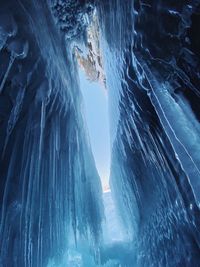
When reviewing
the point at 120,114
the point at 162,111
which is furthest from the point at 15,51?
the point at 120,114

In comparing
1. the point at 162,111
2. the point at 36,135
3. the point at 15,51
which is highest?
the point at 15,51

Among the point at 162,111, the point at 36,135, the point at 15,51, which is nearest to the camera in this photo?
the point at 162,111

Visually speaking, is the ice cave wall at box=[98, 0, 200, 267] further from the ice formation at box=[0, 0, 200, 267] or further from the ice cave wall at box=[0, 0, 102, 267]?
the ice cave wall at box=[0, 0, 102, 267]

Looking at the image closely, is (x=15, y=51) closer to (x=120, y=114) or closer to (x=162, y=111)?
(x=162, y=111)

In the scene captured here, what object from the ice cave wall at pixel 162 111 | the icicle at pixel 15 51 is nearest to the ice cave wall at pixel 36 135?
the icicle at pixel 15 51

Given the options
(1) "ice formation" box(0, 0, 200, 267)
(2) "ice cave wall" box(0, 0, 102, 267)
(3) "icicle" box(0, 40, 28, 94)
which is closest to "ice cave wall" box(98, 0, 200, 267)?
(1) "ice formation" box(0, 0, 200, 267)

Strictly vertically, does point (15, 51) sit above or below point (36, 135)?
above

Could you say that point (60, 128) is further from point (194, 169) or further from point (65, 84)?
point (194, 169)

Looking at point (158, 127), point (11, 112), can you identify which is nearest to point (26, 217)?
point (11, 112)
